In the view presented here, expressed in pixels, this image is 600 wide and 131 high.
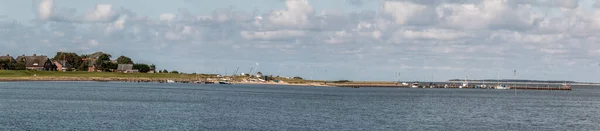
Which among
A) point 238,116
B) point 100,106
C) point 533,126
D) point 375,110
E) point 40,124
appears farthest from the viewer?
point 375,110

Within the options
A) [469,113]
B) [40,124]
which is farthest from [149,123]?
[469,113]

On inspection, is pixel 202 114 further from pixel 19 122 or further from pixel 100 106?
pixel 19 122

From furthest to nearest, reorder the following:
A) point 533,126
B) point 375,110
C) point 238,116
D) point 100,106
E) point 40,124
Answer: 1. point 375,110
2. point 100,106
3. point 238,116
4. point 533,126
5. point 40,124

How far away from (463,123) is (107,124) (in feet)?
113

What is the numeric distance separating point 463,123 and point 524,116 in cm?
1785

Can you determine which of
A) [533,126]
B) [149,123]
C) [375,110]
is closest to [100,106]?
[149,123]

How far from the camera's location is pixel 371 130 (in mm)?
65000

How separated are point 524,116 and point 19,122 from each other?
2237 inches

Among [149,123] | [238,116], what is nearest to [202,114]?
[238,116]

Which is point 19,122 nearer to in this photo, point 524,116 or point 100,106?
point 100,106

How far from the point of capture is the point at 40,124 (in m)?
62.5

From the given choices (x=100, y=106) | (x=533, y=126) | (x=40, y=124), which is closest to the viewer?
(x=40, y=124)

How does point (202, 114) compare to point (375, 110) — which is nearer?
point (202, 114)

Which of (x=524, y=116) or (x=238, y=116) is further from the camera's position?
(x=524, y=116)
